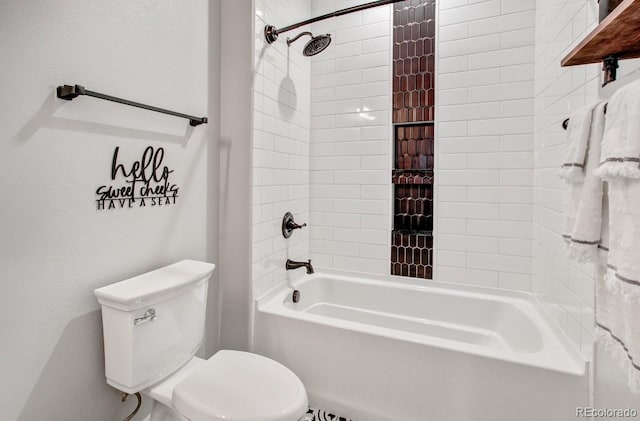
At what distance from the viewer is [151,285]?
121 centimetres

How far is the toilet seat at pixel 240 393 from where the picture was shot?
3.47 feet

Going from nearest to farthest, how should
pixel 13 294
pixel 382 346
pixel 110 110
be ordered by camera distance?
pixel 13 294
pixel 110 110
pixel 382 346

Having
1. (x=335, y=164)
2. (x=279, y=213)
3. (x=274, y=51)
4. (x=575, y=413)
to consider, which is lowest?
(x=575, y=413)

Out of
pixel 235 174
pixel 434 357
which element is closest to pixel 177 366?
pixel 235 174

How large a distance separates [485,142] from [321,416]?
6.39ft

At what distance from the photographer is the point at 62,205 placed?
3.53 feet

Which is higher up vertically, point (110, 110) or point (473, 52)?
point (473, 52)

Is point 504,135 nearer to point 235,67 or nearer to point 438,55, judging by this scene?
point 438,55

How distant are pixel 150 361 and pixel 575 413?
1.70 m

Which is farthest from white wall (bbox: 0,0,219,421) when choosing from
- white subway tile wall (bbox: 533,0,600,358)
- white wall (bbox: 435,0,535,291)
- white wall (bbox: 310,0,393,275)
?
white subway tile wall (bbox: 533,0,600,358)

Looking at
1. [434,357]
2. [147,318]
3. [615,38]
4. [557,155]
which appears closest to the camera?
[615,38]

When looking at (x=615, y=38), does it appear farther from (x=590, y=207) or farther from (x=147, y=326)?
(x=147, y=326)

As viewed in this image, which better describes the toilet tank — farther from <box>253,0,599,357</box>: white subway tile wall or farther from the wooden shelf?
the wooden shelf

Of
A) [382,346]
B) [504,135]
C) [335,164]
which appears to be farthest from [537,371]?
[335,164]
